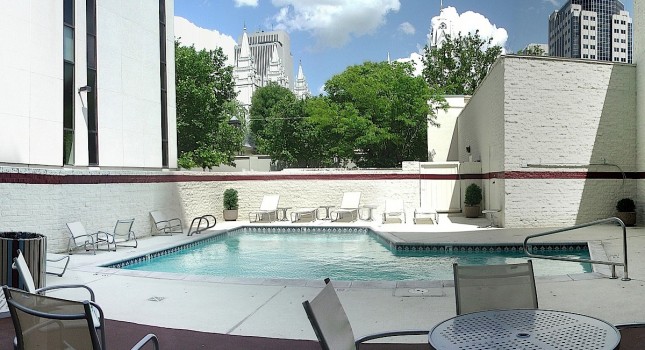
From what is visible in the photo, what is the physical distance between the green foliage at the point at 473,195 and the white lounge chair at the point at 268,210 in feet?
20.9

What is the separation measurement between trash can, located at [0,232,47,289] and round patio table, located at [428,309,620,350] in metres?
4.58

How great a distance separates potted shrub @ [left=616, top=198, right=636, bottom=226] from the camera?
13320mm

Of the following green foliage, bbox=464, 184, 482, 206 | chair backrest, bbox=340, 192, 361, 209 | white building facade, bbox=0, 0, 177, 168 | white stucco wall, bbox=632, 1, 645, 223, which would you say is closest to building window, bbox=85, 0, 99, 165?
white building facade, bbox=0, 0, 177, 168

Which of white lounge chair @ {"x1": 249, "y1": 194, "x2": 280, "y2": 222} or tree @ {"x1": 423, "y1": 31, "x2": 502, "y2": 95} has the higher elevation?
tree @ {"x1": 423, "y1": 31, "x2": 502, "y2": 95}

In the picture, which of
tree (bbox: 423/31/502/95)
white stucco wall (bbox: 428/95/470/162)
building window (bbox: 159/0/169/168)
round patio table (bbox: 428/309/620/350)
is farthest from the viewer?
tree (bbox: 423/31/502/95)

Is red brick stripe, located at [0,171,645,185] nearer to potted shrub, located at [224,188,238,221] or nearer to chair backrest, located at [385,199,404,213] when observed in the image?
potted shrub, located at [224,188,238,221]

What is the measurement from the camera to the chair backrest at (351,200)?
17.5 meters

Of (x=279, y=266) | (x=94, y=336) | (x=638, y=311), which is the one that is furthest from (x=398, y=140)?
(x=94, y=336)

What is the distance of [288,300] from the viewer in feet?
19.7

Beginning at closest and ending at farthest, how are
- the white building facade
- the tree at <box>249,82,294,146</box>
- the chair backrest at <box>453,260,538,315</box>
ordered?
the chair backrest at <box>453,260,538,315</box> < the white building facade < the tree at <box>249,82,294,146</box>

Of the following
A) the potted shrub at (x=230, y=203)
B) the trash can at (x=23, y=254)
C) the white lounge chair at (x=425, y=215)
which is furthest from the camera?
the potted shrub at (x=230, y=203)

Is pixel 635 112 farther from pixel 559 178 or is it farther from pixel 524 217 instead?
pixel 524 217

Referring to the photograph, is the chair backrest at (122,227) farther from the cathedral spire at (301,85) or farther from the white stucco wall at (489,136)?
the cathedral spire at (301,85)

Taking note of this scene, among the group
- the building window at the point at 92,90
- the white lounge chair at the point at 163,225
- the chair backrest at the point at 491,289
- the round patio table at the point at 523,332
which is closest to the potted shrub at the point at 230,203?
the white lounge chair at the point at 163,225
